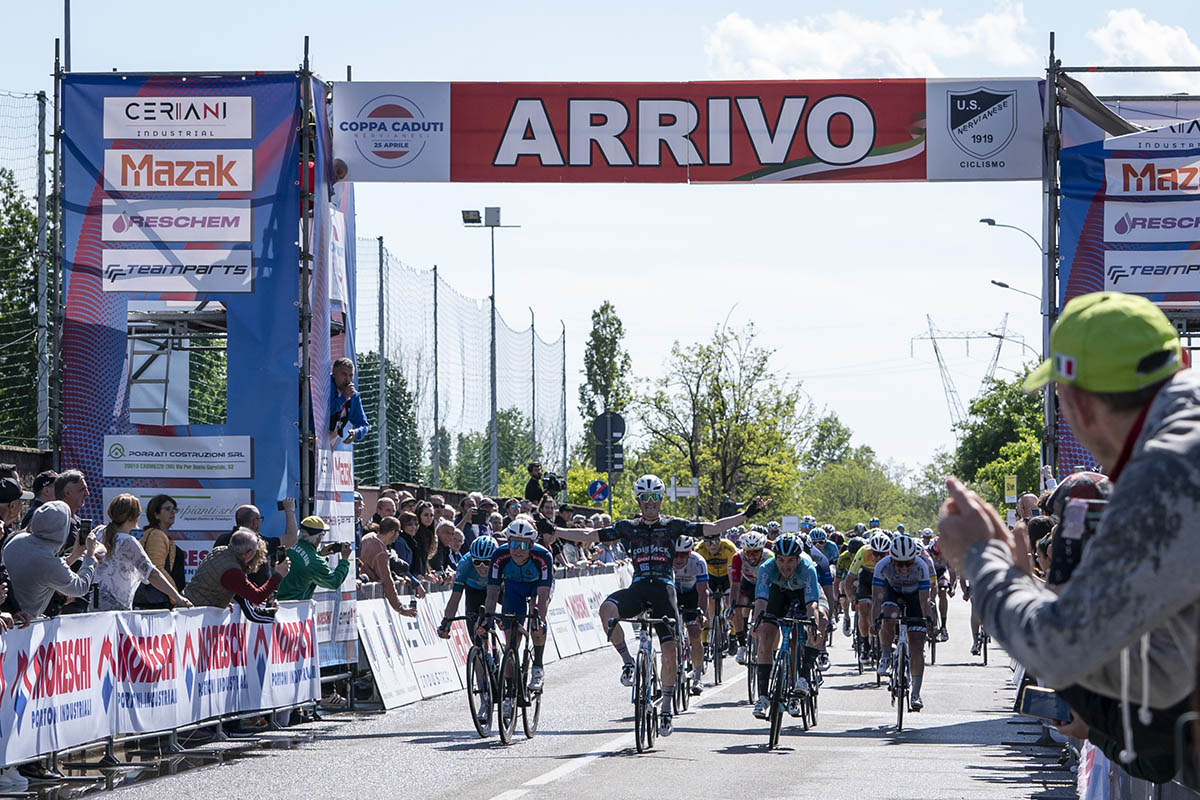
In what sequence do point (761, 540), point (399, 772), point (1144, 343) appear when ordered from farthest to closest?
1. point (761, 540)
2. point (399, 772)
3. point (1144, 343)

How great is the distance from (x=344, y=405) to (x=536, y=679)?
4068 millimetres

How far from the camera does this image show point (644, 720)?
1345 centimetres

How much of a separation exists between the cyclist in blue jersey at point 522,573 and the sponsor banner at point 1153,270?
687cm

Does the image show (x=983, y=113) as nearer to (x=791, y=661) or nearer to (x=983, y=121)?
(x=983, y=121)

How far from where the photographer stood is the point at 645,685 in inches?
539

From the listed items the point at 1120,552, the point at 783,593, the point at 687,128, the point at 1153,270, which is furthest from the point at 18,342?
the point at 1120,552

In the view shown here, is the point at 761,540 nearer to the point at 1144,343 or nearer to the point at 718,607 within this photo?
the point at 718,607

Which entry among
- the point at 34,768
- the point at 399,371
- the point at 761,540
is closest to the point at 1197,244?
the point at 761,540

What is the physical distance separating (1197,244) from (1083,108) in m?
1.86

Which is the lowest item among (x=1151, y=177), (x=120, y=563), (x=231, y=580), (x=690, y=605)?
(x=690, y=605)

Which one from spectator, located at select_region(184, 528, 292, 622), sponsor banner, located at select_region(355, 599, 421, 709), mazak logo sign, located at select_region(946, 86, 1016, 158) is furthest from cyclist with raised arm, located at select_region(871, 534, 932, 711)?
spectator, located at select_region(184, 528, 292, 622)

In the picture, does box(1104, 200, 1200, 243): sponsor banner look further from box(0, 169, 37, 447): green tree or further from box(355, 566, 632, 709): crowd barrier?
box(0, 169, 37, 447): green tree

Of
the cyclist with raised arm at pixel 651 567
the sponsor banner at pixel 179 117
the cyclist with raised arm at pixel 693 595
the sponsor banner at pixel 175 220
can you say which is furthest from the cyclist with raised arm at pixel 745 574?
the sponsor banner at pixel 179 117

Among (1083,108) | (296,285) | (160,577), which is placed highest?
(1083,108)
